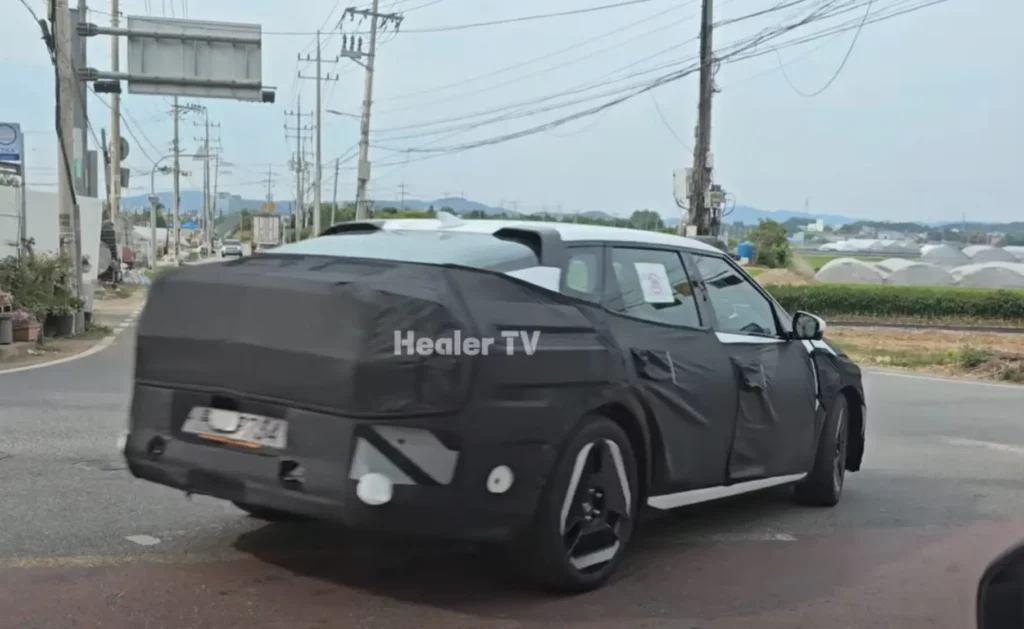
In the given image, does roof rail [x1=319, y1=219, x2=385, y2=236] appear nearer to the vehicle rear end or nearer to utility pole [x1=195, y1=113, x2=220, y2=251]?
the vehicle rear end

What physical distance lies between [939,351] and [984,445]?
14.2m

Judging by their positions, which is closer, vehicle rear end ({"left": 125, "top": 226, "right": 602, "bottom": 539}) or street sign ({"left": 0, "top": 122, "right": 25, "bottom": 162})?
vehicle rear end ({"left": 125, "top": 226, "right": 602, "bottom": 539})

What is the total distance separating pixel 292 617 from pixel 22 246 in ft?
55.4

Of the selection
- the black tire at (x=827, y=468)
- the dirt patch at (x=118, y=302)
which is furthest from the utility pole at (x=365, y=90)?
the black tire at (x=827, y=468)

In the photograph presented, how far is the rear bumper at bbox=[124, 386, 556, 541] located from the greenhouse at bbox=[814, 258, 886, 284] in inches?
2041

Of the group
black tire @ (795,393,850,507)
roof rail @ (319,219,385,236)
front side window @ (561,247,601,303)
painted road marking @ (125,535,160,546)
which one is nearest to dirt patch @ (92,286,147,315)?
roof rail @ (319,219,385,236)

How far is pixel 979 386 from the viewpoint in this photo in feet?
54.5

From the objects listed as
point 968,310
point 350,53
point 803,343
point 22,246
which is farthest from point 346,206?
point 803,343

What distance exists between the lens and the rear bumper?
411cm

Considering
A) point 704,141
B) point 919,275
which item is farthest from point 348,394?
point 919,275

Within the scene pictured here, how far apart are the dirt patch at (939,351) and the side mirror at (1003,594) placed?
652 inches

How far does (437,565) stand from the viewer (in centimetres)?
519

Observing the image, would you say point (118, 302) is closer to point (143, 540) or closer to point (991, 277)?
point (143, 540)

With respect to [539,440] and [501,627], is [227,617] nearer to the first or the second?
[501,627]
